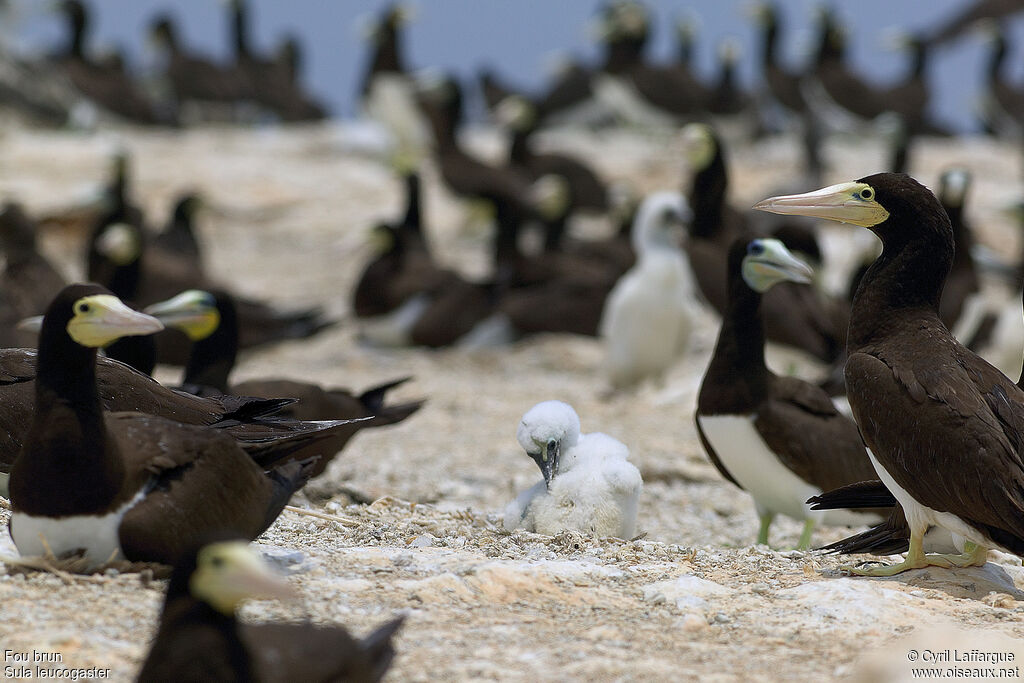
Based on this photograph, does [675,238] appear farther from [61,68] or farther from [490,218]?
[61,68]

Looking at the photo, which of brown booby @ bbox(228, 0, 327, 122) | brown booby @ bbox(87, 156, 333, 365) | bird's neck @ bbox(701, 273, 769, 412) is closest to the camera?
bird's neck @ bbox(701, 273, 769, 412)

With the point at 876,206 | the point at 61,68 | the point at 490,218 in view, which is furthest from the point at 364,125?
the point at 876,206

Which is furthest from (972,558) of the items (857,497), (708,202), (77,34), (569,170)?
(77,34)

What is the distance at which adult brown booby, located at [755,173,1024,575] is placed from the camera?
18.0 feet

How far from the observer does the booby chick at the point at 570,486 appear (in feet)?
22.1

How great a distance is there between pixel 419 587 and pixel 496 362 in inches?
394

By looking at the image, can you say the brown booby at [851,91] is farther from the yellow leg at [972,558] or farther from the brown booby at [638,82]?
the yellow leg at [972,558]

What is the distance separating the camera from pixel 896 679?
421 cm

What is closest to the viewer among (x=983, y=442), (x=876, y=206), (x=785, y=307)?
(x=983, y=442)

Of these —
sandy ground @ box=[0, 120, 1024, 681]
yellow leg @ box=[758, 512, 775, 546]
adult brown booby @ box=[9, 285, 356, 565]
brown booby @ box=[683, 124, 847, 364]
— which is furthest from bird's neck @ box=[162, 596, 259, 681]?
brown booby @ box=[683, 124, 847, 364]

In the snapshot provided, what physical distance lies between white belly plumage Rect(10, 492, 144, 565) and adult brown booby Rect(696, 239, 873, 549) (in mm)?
3758

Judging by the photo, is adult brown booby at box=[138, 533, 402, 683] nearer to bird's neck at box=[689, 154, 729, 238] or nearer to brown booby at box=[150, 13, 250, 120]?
bird's neck at box=[689, 154, 729, 238]

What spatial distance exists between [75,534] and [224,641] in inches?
56.4

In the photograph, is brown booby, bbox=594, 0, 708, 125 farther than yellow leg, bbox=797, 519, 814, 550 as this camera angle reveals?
Yes
